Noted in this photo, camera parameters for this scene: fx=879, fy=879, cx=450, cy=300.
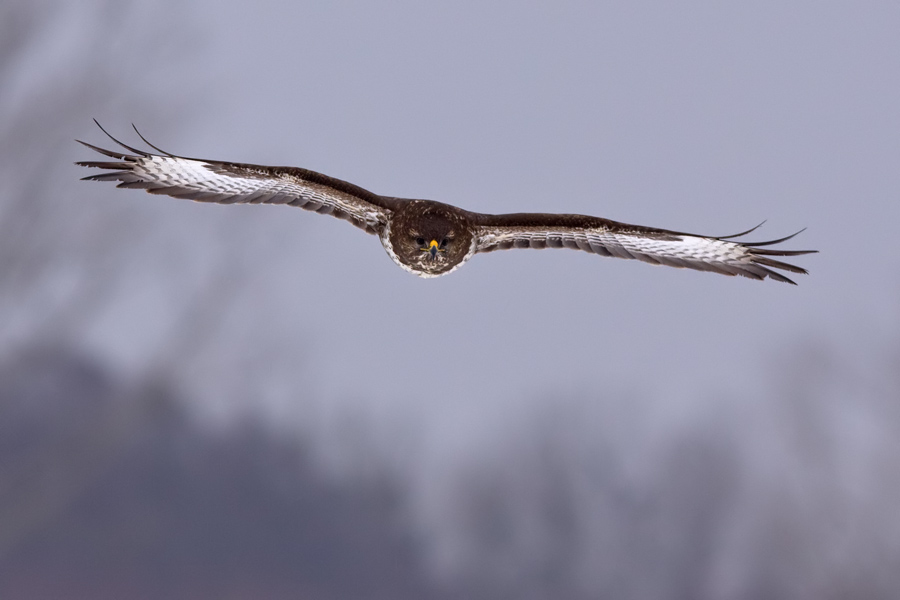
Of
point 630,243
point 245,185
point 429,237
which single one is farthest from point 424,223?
point 630,243

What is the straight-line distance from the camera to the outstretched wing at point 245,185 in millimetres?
8758

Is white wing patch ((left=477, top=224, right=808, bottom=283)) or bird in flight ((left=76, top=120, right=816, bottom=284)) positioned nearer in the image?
bird in flight ((left=76, top=120, right=816, bottom=284))

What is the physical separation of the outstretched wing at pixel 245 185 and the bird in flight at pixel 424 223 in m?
0.01

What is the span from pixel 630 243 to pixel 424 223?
2.40m

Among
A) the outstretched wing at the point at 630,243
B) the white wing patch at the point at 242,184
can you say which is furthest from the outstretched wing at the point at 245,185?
the outstretched wing at the point at 630,243

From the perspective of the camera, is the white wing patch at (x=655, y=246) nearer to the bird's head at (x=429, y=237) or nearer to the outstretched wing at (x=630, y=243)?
the outstretched wing at (x=630, y=243)

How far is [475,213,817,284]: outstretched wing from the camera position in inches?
364

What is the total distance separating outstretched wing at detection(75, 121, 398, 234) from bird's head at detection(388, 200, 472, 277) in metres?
0.30

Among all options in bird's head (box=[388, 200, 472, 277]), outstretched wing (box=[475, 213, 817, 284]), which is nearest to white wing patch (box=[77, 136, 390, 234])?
bird's head (box=[388, 200, 472, 277])

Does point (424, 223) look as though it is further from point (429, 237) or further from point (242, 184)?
point (242, 184)

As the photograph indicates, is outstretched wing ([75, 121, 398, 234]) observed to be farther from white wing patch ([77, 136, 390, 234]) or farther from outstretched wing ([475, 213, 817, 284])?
outstretched wing ([475, 213, 817, 284])

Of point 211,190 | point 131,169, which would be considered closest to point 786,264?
point 211,190

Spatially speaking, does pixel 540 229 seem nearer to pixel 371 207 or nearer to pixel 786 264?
pixel 371 207

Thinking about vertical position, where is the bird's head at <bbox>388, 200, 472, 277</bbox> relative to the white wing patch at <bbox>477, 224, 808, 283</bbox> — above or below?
below
